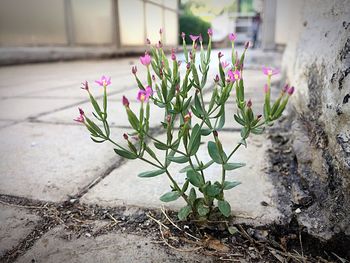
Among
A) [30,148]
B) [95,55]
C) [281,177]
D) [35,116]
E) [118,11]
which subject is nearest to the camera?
[281,177]

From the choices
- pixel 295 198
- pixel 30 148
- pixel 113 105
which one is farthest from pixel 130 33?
pixel 295 198

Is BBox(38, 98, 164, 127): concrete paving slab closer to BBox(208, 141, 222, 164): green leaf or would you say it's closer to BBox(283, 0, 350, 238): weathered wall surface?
BBox(283, 0, 350, 238): weathered wall surface

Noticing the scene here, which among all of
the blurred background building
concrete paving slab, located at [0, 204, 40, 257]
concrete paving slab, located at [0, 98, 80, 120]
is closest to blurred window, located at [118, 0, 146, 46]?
the blurred background building

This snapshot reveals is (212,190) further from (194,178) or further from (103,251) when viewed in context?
(103,251)

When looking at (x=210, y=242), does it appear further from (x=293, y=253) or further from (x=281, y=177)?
(x=281, y=177)

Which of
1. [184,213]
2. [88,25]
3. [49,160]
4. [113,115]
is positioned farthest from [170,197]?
[88,25]

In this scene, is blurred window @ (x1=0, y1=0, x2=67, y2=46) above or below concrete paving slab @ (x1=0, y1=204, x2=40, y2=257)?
above

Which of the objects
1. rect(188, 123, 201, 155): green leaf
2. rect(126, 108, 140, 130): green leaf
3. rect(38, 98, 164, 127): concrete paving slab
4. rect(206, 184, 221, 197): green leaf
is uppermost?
rect(126, 108, 140, 130): green leaf
